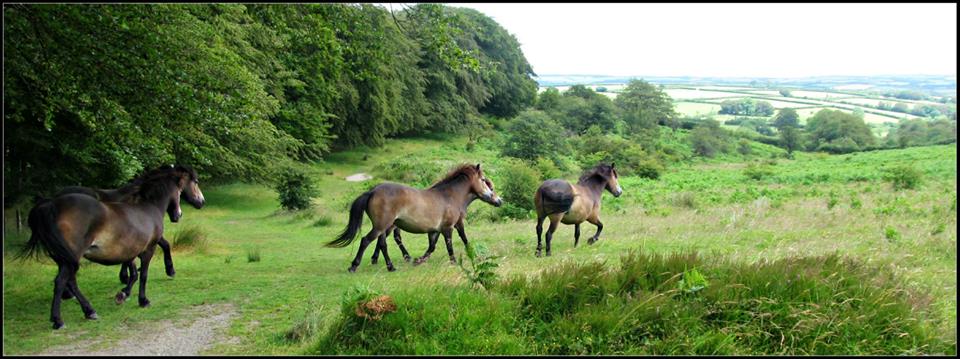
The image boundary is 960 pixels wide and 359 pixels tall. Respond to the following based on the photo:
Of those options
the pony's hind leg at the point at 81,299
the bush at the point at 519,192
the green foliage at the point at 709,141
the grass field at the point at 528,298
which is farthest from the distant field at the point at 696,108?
the pony's hind leg at the point at 81,299

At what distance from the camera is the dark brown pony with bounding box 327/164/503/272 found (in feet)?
34.8

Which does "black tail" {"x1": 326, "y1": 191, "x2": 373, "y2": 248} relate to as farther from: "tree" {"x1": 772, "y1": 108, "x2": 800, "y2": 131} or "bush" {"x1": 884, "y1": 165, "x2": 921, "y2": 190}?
"tree" {"x1": 772, "y1": 108, "x2": 800, "y2": 131}

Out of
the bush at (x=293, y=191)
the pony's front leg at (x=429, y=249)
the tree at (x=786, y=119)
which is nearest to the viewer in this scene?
the pony's front leg at (x=429, y=249)

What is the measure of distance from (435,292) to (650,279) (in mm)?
2604

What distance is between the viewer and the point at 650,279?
7598 mm

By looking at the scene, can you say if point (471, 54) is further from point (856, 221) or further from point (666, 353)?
point (856, 221)

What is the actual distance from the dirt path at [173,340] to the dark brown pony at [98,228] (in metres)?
0.88

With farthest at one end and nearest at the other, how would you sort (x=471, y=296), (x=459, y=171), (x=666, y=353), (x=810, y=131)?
(x=810, y=131)
(x=459, y=171)
(x=471, y=296)
(x=666, y=353)

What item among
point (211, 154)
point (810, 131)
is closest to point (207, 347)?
point (211, 154)

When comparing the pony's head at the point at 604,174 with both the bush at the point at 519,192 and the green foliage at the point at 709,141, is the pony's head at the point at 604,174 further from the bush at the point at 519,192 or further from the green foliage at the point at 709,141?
the green foliage at the point at 709,141

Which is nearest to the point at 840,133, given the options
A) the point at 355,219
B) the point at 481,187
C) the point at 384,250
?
the point at 481,187

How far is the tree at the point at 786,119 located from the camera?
256 ft

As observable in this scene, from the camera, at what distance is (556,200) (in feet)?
40.8

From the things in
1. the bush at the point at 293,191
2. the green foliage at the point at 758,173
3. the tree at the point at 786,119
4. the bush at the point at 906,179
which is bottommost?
the tree at the point at 786,119
